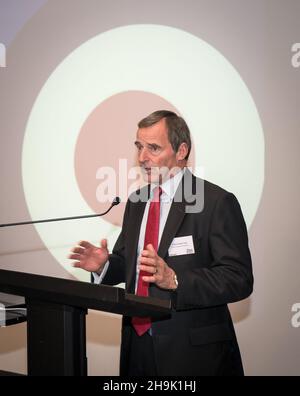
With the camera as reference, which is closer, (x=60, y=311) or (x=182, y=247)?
(x=60, y=311)

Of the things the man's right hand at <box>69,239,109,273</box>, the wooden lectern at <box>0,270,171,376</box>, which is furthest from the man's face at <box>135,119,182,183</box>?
the wooden lectern at <box>0,270,171,376</box>

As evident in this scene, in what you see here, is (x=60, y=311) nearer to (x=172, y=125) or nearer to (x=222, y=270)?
(x=222, y=270)

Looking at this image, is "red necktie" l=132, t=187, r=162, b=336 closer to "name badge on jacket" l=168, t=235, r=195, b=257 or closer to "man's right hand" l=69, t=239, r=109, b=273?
"name badge on jacket" l=168, t=235, r=195, b=257

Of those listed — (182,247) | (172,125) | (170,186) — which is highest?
(172,125)

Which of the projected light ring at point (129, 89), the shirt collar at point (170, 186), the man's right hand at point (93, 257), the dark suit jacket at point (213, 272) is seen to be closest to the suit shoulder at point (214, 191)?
the dark suit jacket at point (213, 272)

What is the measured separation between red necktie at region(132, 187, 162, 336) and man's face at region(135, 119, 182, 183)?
3.1 inches

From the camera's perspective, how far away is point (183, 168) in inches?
90.4

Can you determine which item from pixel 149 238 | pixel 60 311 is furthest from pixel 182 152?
pixel 60 311

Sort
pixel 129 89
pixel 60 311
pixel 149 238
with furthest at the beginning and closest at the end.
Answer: pixel 129 89 < pixel 149 238 < pixel 60 311

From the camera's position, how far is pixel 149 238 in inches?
85.6

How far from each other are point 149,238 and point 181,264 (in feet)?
0.70

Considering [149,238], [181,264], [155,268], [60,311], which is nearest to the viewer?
[60,311]

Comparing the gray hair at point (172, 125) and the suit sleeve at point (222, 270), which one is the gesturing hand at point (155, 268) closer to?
the suit sleeve at point (222, 270)

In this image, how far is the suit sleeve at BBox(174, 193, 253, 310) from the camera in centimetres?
180
